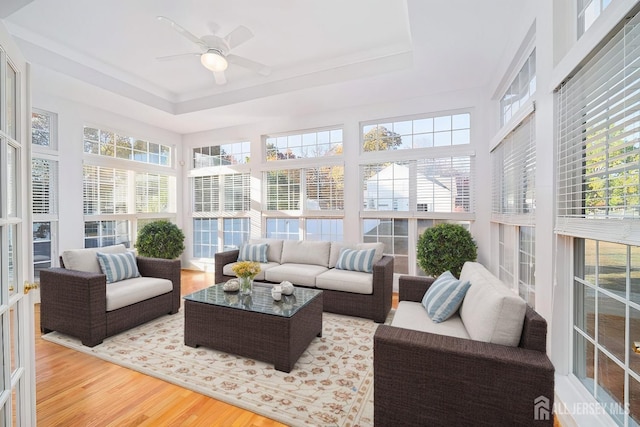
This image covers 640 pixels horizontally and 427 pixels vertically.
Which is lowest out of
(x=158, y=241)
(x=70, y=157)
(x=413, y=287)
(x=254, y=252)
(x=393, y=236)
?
(x=413, y=287)

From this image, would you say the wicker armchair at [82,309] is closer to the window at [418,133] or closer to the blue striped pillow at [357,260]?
the blue striped pillow at [357,260]

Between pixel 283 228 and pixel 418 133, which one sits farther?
pixel 283 228

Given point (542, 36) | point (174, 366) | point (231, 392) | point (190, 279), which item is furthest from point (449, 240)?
point (190, 279)

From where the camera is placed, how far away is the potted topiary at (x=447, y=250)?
3609 millimetres

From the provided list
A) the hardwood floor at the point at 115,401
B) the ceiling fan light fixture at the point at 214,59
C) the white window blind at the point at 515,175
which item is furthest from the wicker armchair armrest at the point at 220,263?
the white window blind at the point at 515,175

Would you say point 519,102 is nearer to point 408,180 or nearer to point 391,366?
point 408,180

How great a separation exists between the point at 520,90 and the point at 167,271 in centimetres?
438

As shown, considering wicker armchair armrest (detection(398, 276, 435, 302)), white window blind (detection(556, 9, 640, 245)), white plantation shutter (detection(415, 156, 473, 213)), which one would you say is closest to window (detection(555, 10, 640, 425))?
white window blind (detection(556, 9, 640, 245))

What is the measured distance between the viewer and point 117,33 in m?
3.20

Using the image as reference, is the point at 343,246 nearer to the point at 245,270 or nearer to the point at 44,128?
the point at 245,270

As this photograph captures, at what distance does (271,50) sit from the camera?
352cm

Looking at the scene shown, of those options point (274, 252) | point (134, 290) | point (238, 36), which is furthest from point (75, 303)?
point (238, 36)

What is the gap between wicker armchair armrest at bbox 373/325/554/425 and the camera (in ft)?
4.38

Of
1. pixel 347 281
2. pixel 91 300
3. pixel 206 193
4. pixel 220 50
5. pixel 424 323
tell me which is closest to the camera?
pixel 424 323
